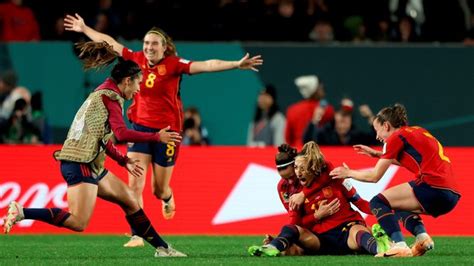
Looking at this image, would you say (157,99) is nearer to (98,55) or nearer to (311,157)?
(98,55)

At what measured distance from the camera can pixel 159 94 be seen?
15.1 metres

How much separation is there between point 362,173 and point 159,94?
11.0ft

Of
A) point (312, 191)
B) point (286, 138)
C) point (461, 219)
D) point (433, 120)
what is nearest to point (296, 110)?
point (286, 138)

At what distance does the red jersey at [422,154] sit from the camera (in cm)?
1277

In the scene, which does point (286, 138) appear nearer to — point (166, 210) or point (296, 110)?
point (296, 110)

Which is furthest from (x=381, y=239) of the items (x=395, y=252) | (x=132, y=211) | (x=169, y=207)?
(x=169, y=207)

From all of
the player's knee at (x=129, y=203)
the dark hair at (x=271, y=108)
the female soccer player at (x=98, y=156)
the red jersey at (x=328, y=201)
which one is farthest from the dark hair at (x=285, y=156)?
the dark hair at (x=271, y=108)

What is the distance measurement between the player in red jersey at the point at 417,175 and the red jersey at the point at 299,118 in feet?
21.7

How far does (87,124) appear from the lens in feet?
41.6

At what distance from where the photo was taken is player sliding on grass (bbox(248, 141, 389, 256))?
12.8 meters

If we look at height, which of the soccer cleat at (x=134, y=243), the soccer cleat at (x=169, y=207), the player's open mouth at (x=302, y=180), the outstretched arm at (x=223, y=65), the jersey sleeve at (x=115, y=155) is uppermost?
the outstretched arm at (x=223, y=65)

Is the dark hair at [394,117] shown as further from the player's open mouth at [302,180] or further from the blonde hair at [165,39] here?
the blonde hair at [165,39]

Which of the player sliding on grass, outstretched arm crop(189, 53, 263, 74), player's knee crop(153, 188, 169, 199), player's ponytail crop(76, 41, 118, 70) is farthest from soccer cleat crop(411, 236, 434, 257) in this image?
player's knee crop(153, 188, 169, 199)

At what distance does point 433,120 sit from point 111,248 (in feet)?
25.4
